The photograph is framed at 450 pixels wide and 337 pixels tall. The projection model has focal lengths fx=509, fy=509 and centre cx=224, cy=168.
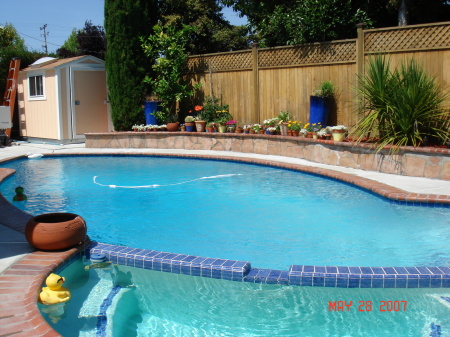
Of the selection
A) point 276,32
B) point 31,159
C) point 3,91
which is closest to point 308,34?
point 276,32

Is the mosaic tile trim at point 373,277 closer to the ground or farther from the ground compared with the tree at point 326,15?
closer to the ground

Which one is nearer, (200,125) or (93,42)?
(200,125)

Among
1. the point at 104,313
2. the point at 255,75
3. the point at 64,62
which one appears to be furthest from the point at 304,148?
the point at 64,62

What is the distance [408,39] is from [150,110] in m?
7.52

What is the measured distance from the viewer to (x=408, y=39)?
9.90 metres

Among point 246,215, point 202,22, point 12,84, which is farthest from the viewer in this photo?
point 202,22

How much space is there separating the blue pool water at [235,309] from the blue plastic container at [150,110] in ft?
34.1

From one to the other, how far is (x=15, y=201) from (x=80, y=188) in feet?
4.61

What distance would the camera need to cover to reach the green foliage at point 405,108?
8.72 m

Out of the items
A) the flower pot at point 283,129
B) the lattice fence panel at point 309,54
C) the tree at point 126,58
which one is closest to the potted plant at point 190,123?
the tree at point 126,58

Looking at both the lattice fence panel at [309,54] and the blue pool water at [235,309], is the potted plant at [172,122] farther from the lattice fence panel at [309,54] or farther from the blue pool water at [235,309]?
the blue pool water at [235,309]

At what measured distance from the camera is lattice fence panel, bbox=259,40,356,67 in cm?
1105

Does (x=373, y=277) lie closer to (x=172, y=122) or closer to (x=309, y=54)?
(x=309, y=54)

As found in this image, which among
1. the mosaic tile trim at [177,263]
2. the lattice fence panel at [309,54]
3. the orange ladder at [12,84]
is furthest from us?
the orange ladder at [12,84]
